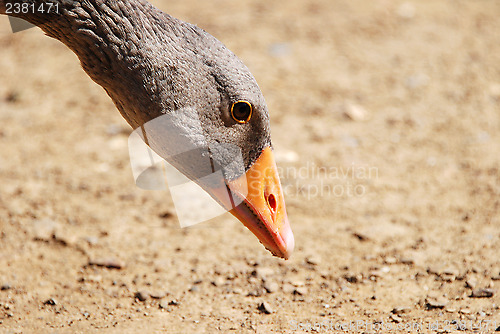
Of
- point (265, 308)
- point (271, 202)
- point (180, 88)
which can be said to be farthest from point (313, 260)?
point (180, 88)

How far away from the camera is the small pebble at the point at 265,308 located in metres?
4.18

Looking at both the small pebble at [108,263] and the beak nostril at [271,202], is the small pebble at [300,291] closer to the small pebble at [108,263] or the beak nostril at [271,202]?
the beak nostril at [271,202]

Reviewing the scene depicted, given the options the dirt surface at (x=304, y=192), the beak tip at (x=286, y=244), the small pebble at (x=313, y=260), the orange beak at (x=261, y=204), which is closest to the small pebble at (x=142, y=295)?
the dirt surface at (x=304, y=192)

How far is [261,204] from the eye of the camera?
12.4 feet

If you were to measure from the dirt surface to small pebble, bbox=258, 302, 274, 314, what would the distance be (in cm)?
2

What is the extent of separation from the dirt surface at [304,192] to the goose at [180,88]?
956mm

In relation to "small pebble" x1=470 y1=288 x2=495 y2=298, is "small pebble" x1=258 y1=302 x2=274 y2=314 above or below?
above

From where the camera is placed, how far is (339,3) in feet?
30.8

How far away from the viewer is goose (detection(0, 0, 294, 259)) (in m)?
3.60

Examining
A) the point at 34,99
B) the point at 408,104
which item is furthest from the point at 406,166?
the point at 34,99

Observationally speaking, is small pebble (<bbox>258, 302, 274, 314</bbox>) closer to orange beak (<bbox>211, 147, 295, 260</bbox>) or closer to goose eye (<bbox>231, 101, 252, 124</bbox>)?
orange beak (<bbox>211, 147, 295, 260</bbox>)

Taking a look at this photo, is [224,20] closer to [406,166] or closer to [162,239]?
[406,166]

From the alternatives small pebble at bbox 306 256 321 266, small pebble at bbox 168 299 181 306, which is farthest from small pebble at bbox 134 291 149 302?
small pebble at bbox 306 256 321 266

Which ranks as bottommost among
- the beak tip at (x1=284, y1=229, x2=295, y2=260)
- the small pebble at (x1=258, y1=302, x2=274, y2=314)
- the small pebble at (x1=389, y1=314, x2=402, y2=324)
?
the small pebble at (x1=389, y1=314, x2=402, y2=324)
